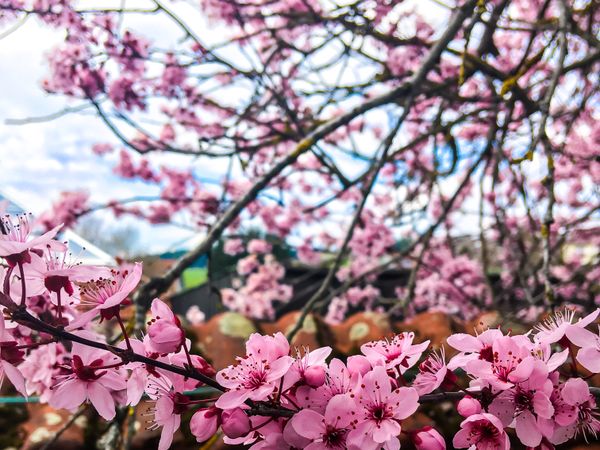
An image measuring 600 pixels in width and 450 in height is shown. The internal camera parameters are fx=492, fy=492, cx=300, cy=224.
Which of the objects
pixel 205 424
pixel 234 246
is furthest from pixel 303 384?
pixel 234 246

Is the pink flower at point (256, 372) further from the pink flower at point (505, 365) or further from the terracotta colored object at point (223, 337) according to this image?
the terracotta colored object at point (223, 337)

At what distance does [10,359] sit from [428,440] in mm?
599

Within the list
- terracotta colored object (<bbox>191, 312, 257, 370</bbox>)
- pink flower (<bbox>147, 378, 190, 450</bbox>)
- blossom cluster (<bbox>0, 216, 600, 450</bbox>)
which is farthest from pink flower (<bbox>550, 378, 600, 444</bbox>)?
terracotta colored object (<bbox>191, 312, 257, 370</bbox>)

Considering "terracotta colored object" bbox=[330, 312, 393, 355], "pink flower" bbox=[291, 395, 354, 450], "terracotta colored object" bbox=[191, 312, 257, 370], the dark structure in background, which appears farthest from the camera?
the dark structure in background

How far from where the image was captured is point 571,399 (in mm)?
693

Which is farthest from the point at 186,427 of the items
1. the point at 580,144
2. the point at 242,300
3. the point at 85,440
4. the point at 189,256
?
the point at 580,144

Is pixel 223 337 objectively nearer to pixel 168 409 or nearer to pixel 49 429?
pixel 49 429

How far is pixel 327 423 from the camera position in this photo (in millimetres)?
668

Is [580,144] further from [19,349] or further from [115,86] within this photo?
[19,349]

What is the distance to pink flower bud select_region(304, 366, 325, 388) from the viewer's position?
708 millimetres

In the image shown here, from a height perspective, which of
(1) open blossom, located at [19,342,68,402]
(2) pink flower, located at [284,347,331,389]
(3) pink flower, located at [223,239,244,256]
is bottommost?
(2) pink flower, located at [284,347,331,389]

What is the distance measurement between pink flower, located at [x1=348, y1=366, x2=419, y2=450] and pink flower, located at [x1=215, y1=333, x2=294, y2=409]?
0.12 m

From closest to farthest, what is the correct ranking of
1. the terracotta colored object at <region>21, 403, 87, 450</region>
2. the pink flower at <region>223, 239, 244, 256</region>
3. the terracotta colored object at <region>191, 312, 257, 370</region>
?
the terracotta colored object at <region>21, 403, 87, 450</region>, the terracotta colored object at <region>191, 312, 257, 370</region>, the pink flower at <region>223, 239, 244, 256</region>

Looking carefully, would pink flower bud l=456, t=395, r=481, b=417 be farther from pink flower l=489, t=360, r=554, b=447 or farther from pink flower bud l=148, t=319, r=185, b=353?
pink flower bud l=148, t=319, r=185, b=353
